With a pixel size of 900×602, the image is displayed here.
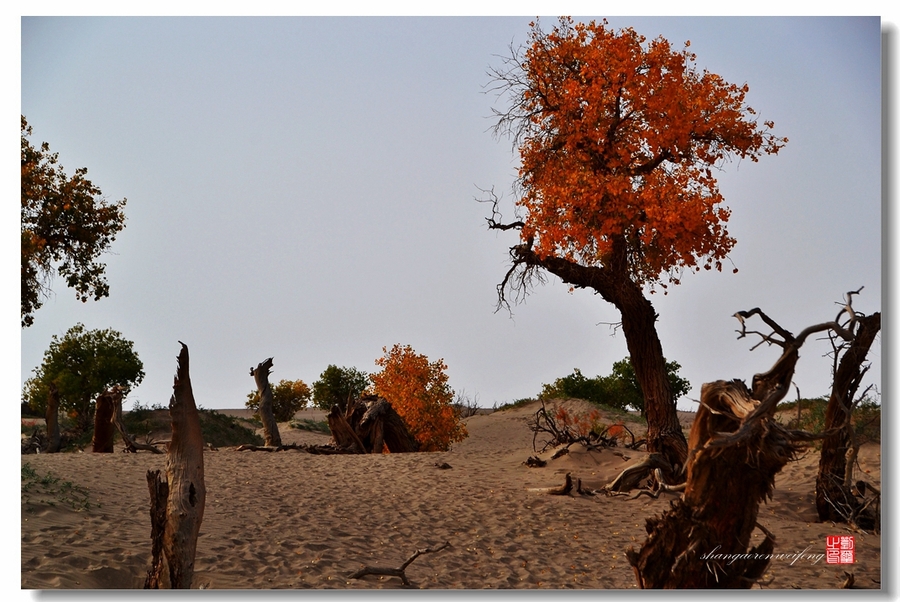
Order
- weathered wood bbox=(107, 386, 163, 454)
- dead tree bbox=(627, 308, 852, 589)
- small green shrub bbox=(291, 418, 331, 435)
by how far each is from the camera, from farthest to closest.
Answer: small green shrub bbox=(291, 418, 331, 435) < weathered wood bbox=(107, 386, 163, 454) < dead tree bbox=(627, 308, 852, 589)

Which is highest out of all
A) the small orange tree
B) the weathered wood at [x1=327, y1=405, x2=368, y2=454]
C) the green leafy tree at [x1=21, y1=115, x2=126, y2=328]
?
the green leafy tree at [x1=21, y1=115, x2=126, y2=328]

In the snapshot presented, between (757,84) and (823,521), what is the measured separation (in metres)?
5.19

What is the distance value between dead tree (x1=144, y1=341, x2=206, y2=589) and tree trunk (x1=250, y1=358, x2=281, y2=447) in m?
10.5

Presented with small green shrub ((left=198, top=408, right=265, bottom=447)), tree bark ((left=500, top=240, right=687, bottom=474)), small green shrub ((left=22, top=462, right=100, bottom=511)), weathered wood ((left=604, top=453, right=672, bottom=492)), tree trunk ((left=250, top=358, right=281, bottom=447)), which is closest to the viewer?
small green shrub ((left=22, top=462, right=100, bottom=511))

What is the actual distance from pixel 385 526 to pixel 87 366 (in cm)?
1475

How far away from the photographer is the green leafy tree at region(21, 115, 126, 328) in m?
8.80

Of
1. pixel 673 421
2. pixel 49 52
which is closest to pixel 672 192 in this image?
pixel 673 421

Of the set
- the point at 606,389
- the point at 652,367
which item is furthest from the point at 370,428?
the point at 606,389

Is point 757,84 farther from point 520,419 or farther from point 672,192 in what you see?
point 520,419

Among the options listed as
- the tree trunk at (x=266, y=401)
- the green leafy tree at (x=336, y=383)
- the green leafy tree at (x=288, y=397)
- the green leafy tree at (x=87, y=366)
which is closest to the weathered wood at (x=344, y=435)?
the tree trunk at (x=266, y=401)

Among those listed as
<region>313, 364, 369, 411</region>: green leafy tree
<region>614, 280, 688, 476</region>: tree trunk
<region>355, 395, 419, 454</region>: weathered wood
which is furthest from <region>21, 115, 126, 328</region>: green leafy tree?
<region>313, 364, 369, 411</region>: green leafy tree

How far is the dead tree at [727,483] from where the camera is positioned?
4.28 m

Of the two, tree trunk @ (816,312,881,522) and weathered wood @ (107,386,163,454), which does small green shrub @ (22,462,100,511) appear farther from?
tree trunk @ (816,312,881,522)

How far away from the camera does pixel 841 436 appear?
384 inches
